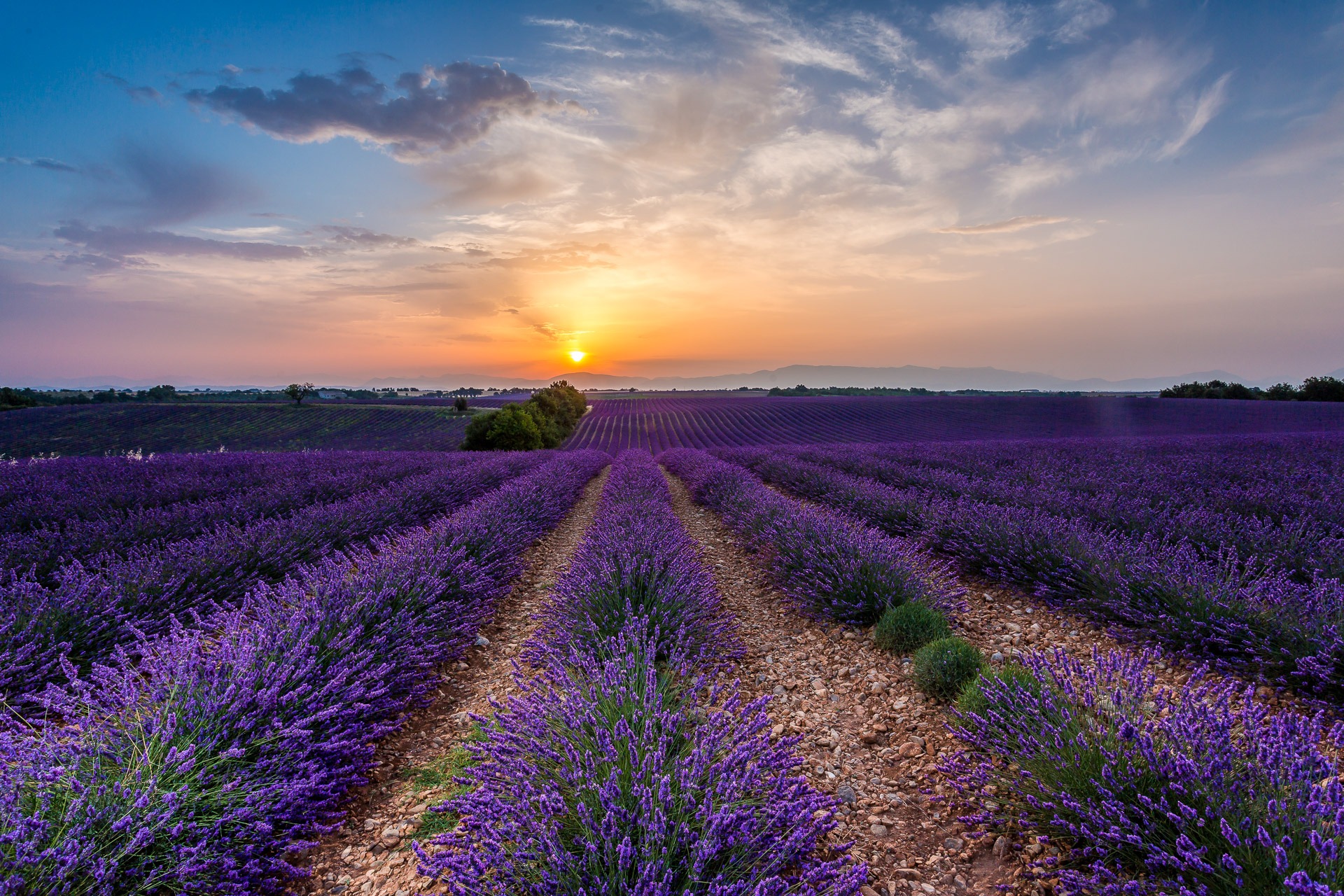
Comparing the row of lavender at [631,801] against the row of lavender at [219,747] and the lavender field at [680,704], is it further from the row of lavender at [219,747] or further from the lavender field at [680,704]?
the row of lavender at [219,747]

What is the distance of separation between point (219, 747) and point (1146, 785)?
149 inches

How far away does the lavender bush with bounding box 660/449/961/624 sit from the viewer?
434 centimetres

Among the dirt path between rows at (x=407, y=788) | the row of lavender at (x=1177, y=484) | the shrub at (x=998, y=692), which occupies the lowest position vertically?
the dirt path between rows at (x=407, y=788)

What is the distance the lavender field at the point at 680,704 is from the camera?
1688 millimetres

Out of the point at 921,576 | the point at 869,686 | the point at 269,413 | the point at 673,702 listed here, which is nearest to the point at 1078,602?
the point at 921,576

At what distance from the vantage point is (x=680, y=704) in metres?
2.55

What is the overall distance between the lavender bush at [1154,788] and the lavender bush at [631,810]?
2.74 feet

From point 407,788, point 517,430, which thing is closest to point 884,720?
point 407,788

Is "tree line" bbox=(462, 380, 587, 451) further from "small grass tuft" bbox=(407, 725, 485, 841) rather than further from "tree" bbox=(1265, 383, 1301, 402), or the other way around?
"tree" bbox=(1265, 383, 1301, 402)

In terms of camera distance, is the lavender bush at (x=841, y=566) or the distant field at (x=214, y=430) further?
the distant field at (x=214, y=430)

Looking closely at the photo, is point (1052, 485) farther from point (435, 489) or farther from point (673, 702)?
point (435, 489)

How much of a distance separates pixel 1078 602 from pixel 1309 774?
2.83 metres

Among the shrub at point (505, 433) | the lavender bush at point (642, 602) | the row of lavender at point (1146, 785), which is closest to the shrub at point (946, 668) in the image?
the row of lavender at point (1146, 785)

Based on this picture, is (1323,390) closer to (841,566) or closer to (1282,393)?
(1282,393)
